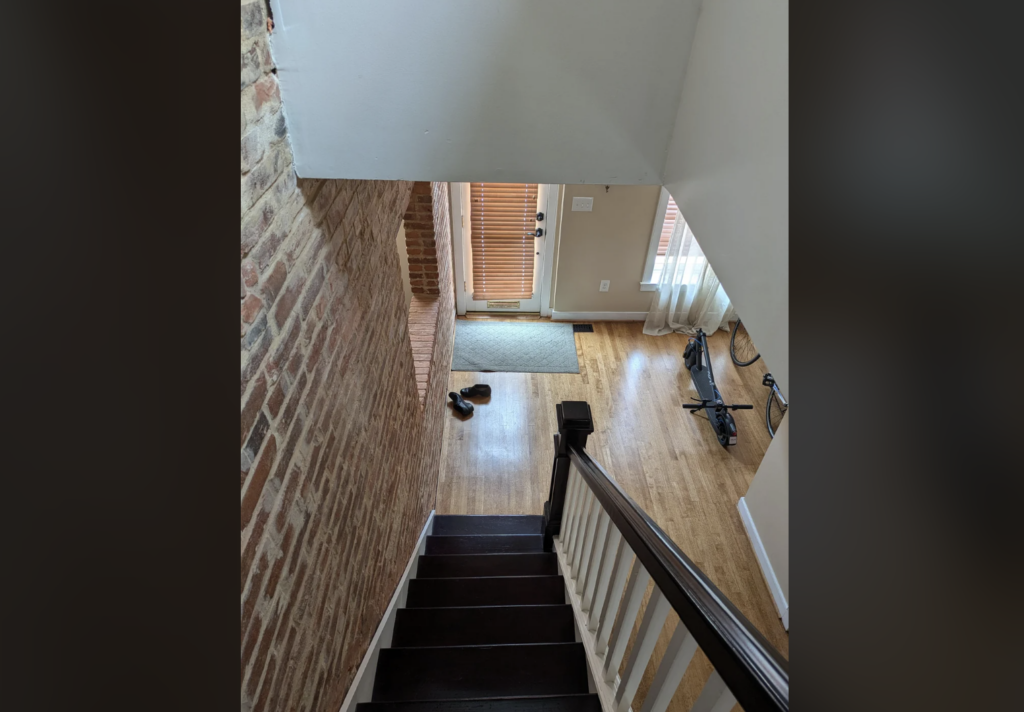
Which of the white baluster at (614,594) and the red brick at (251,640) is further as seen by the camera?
the white baluster at (614,594)

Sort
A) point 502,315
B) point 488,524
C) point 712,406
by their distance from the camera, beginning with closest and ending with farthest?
point 488,524 → point 712,406 → point 502,315

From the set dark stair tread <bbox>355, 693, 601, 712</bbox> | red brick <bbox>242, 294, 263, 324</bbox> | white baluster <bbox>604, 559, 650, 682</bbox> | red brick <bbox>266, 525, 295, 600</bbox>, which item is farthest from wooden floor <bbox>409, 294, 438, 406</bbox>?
red brick <bbox>242, 294, 263, 324</bbox>

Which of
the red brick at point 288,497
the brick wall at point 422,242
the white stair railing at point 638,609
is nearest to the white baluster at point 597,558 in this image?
the white stair railing at point 638,609

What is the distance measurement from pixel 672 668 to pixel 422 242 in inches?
128

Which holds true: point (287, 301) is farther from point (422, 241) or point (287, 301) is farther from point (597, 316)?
point (597, 316)

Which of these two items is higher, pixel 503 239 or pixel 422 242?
pixel 503 239

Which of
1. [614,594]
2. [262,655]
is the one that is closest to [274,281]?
[262,655]

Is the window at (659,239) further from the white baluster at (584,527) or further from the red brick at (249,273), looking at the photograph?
the red brick at (249,273)

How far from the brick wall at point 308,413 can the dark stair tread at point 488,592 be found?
15.5 inches

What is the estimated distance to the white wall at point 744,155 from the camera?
0.91 metres

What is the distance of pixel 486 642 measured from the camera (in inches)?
98.3
